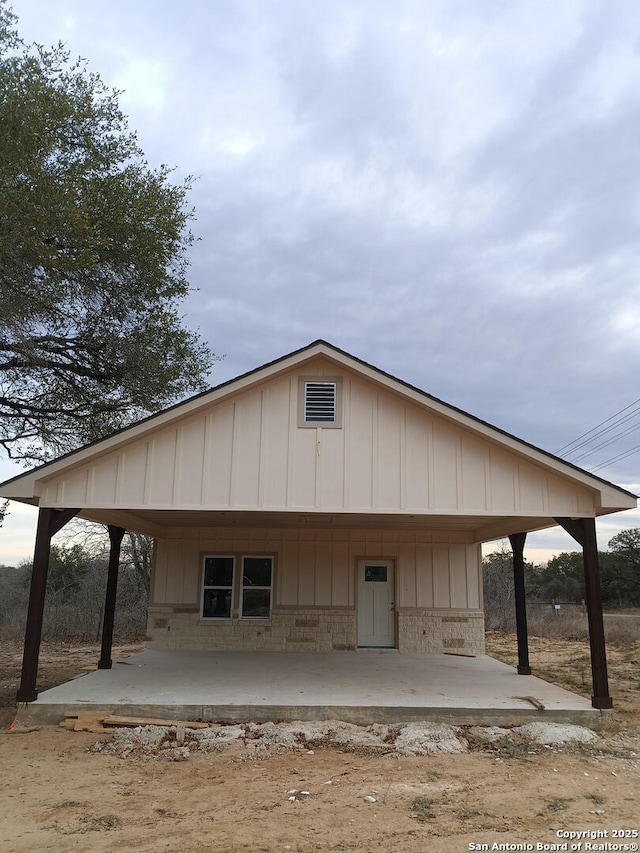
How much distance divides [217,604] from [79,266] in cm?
803

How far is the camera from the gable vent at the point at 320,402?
935 cm

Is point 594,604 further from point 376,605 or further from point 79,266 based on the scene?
point 79,266

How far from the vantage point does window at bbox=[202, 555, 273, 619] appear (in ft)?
47.0

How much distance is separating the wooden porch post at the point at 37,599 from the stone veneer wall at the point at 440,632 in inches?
314

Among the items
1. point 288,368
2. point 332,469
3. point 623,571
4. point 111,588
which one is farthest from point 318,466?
point 623,571

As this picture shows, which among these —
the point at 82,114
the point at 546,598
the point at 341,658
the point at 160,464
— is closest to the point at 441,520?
the point at 341,658

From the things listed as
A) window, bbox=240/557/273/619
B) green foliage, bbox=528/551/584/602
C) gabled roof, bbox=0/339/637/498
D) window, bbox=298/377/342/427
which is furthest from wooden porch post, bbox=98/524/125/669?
green foliage, bbox=528/551/584/602

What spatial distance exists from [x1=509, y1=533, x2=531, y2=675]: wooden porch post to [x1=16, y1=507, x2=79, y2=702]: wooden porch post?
8.19m

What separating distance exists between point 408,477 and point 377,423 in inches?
35.9

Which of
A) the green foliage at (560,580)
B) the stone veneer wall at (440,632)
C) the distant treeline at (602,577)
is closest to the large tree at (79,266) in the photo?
the stone veneer wall at (440,632)

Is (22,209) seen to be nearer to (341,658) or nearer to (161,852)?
(161,852)

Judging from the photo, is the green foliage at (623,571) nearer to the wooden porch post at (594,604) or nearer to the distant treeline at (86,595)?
the distant treeline at (86,595)

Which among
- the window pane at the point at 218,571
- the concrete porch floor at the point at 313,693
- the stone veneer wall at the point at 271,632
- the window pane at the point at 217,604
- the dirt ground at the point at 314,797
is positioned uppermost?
the window pane at the point at 218,571

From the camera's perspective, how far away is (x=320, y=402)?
941 centimetres
